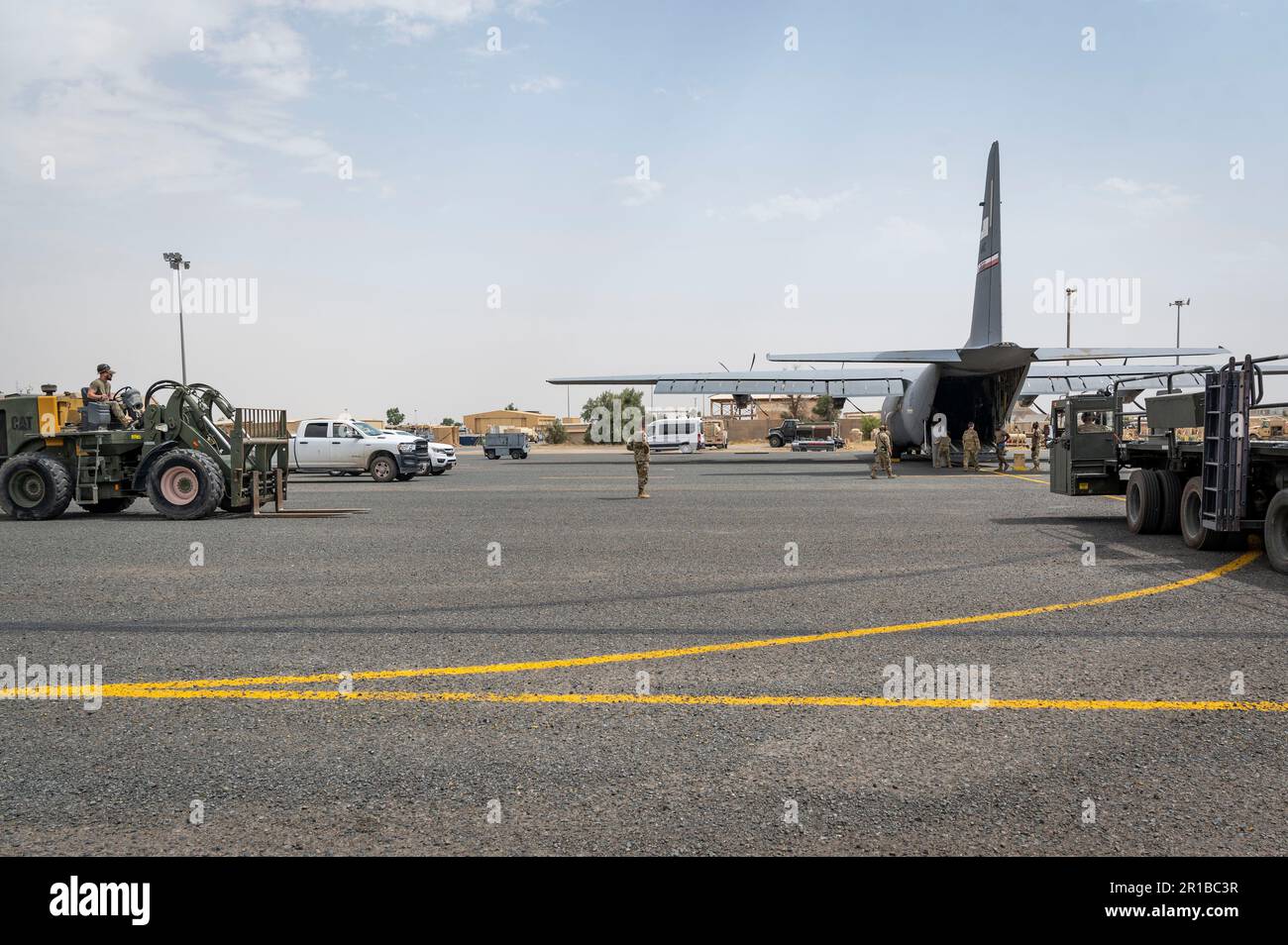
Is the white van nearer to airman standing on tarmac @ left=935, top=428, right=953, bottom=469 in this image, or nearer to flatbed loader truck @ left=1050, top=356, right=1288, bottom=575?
airman standing on tarmac @ left=935, top=428, right=953, bottom=469

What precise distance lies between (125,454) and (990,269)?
1080 inches

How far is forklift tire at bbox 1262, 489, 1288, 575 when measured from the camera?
9.89m

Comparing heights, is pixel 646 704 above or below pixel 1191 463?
below

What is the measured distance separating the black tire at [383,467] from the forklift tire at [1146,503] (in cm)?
2034

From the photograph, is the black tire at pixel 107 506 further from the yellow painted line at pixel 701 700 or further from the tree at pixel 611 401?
the tree at pixel 611 401

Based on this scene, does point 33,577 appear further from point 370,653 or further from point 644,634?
point 644,634

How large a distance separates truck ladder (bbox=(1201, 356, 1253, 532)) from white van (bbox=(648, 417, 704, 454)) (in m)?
50.4

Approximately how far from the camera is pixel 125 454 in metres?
15.9

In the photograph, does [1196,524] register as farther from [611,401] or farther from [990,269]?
[611,401]

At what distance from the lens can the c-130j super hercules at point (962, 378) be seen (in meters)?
30.1

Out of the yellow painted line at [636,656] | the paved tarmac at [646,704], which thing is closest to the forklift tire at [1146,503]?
the paved tarmac at [646,704]

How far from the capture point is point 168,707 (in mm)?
5270

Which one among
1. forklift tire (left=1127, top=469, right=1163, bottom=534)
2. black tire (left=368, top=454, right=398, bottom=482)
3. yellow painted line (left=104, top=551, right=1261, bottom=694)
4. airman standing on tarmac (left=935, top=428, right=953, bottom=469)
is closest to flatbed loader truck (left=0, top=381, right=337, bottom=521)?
yellow painted line (left=104, top=551, right=1261, bottom=694)

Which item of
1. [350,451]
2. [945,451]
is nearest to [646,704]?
[350,451]
